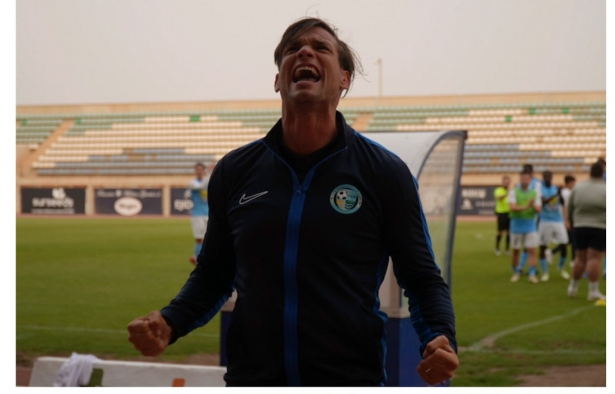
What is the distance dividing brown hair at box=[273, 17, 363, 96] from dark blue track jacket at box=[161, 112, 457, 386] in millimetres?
183

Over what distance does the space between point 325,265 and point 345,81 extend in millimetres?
553

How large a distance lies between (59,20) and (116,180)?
53.8 feet

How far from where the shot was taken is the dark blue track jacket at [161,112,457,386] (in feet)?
6.59

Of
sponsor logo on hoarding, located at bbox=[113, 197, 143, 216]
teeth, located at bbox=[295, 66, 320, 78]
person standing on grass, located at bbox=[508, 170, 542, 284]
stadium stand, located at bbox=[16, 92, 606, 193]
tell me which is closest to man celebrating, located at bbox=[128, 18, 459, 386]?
teeth, located at bbox=[295, 66, 320, 78]

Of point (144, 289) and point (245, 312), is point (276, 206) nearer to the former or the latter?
point (245, 312)

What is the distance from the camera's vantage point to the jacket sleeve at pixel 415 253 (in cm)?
205

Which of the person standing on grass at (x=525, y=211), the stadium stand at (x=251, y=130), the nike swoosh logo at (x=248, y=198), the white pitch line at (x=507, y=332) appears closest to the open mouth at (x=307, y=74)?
the nike swoosh logo at (x=248, y=198)

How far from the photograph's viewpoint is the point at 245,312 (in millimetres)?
2072

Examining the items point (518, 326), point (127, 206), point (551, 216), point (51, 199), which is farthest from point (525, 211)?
point (51, 199)

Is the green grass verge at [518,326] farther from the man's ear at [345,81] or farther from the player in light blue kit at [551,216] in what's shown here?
the man's ear at [345,81]

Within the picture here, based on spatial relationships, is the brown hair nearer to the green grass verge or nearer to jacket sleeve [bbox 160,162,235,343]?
jacket sleeve [bbox 160,162,235,343]

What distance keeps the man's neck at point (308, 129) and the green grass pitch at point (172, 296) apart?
181 inches

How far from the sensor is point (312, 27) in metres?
2.18
